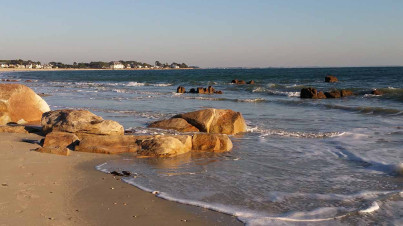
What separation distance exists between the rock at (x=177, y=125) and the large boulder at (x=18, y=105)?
12.5 feet

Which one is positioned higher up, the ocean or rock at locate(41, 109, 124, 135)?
rock at locate(41, 109, 124, 135)

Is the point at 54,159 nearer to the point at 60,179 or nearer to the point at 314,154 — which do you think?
the point at 60,179

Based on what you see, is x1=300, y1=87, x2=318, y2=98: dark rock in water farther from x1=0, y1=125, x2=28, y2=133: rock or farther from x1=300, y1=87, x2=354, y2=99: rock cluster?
x1=0, y1=125, x2=28, y2=133: rock

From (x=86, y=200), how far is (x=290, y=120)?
34.6 ft

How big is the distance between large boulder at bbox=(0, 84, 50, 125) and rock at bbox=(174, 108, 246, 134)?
16.0ft

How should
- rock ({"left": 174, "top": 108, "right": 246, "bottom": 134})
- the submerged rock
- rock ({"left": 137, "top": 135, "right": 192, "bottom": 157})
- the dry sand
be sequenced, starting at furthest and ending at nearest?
the submerged rock < rock ({"left": 174, "top": 108, "right": 246, "bottom": 134}) < rock ({"left": 137, "top": 135, "right": 192, "bottom": 157}) < the dry sand

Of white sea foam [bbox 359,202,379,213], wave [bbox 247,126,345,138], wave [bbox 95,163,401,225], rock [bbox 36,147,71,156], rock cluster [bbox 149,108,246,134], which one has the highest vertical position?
rock cluster [bbox 149,108,246,134]

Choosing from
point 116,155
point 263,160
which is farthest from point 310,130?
point 116,155

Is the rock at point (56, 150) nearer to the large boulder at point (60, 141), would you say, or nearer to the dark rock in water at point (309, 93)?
the large boulder at point (60, 141)

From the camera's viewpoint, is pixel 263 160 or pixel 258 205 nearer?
pixel 258 205

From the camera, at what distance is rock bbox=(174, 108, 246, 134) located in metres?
11.6

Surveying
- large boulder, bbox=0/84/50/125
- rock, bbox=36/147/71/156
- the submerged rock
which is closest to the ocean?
rock, bbox=36/147/71/156

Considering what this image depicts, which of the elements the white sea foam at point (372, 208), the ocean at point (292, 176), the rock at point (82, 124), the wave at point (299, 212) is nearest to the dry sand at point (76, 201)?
the wave at point (299, 212)

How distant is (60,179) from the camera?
257 inches
